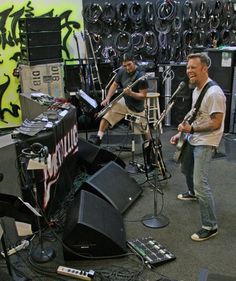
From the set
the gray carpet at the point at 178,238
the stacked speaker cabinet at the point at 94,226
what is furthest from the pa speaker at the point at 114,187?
the gray carpet at the point at 178,238

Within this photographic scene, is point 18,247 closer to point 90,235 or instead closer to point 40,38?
point 90,235

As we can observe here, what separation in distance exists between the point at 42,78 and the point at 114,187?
296 centimetres

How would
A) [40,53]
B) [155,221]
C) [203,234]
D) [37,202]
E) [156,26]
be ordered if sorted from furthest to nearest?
[156,26], [40,53], [155,221], [203,234], [37,202]

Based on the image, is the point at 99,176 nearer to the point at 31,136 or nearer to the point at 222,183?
the point at 31,136

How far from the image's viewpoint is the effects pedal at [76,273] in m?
2.71

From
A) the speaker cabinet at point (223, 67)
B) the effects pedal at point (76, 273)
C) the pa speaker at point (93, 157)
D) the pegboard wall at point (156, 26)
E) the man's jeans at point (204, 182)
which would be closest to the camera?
the effects pedal at point (76, 273)

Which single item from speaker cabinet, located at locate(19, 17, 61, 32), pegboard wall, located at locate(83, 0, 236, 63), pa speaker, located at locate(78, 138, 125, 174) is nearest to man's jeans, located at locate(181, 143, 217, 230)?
pa speaker, located at locate(78, 138, 125, 174)

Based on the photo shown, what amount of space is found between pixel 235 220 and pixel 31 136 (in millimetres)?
2193

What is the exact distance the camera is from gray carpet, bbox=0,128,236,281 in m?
2.79

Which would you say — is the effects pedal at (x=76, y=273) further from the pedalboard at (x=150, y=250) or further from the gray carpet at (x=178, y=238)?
the pedalboard at (x=150, y=250)

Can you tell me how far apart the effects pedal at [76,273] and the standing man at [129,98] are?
2405 millimetres

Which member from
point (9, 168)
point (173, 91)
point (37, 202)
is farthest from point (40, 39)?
point (37, 202)

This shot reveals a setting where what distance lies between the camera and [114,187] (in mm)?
3803

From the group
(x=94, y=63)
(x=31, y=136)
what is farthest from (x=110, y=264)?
(x=94, y=63)
